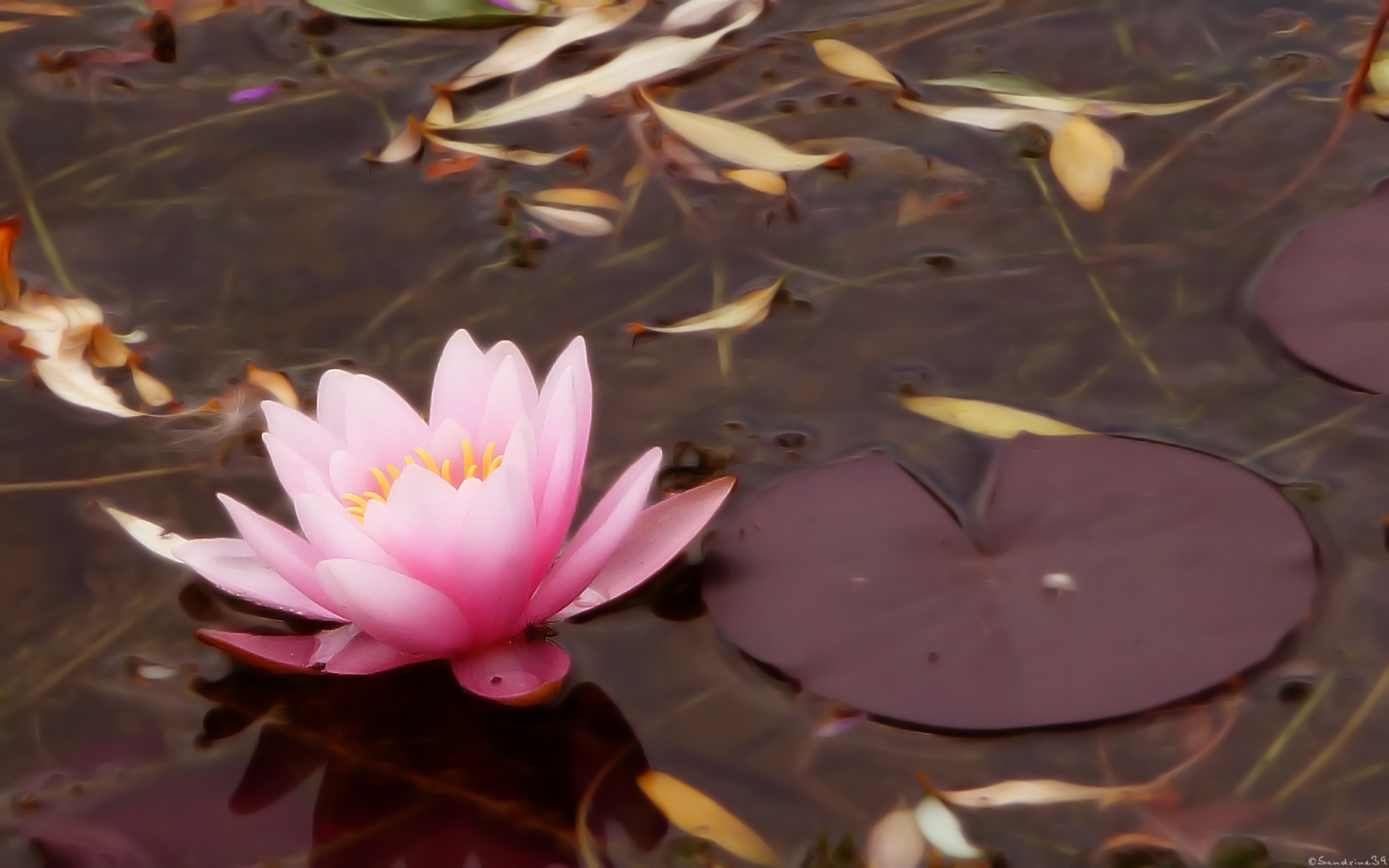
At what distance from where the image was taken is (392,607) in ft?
2.93

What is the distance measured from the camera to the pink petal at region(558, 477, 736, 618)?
1.00 meters

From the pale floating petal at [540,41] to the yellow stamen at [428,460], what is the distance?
2.15ft

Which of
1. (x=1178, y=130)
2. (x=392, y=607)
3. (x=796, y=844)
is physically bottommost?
(x=796, y=844)

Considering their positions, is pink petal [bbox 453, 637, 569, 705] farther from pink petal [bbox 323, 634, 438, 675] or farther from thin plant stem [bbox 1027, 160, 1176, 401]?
thin plant stem [bbox 1027, 160, 1176, 401]

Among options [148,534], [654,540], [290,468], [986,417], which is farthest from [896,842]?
[148,534]

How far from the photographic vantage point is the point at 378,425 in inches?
39.1

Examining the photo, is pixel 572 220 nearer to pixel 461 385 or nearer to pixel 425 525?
pixel 461 385

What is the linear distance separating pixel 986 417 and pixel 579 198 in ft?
1.65

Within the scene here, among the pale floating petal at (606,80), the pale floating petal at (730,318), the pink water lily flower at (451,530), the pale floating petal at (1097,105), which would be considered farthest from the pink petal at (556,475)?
the pale floating petal at (1097,105)

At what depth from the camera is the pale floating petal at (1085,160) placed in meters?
1.31

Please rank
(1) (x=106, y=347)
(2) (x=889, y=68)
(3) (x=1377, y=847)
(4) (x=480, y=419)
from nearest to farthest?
1. (3) (x=1377, y=847)
2. (4) (x=480, y=419)
3. (1) (x=106, y=347)
4. (2) (x=889, y=68)

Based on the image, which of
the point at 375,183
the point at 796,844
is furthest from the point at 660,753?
the point at 375,183

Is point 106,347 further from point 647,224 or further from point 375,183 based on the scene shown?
point 647,224

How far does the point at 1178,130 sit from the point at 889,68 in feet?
1.06
